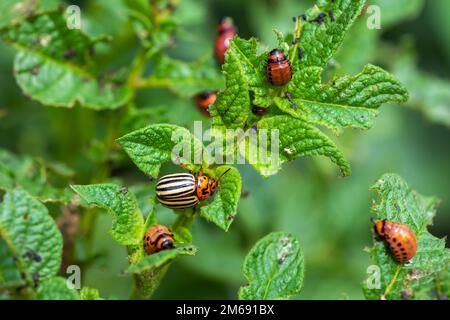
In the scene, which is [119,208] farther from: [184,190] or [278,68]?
[278,68]

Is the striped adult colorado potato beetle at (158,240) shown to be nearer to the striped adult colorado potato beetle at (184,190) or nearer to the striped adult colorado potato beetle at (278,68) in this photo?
the striped adult colorado potato beetle at (184,190)

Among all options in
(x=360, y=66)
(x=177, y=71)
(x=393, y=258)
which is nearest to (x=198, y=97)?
(x=177, y=71)

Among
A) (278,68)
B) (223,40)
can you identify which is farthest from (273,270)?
(223,40)

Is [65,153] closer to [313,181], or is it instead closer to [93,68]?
[93,68]

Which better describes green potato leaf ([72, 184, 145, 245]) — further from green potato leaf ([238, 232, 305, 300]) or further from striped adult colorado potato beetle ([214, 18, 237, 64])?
striped adult colorado potato beetle ([214, 18, 237, 64])

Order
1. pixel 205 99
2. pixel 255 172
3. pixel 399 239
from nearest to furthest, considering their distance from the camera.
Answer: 1. pixel 399 239
2. pixel 205 99
3. pixel 255 172

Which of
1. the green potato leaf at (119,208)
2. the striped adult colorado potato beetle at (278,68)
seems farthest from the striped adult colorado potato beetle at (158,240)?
the striped adult colorado potato beetle at (278,68)

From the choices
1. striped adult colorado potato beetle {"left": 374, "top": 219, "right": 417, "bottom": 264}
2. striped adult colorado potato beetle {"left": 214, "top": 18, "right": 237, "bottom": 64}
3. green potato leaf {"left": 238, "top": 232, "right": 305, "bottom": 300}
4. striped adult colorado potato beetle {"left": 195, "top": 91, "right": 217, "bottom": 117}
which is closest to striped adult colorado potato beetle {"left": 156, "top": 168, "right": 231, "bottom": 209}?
green potato leaf {"left": 238, "top": 232, "right": 305, "bottom": 300}
